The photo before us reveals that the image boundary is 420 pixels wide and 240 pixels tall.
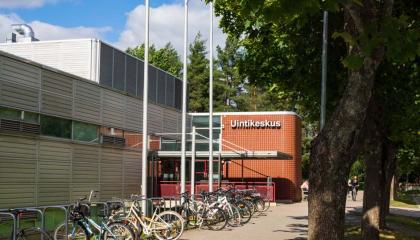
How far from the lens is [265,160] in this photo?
40.1 meters

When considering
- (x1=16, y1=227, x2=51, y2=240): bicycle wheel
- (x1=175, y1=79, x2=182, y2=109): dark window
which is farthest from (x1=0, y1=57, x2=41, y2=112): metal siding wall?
(x1=175, y1=79, x2=182, y2=109): dark window

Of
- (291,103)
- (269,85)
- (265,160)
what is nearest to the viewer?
(269,85)

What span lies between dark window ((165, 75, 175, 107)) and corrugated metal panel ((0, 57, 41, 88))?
1326 centimetres

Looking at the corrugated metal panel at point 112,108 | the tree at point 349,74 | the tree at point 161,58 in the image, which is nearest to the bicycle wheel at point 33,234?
the tree at point 349,74

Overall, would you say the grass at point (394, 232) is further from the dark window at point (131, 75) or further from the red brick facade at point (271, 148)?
the red brick facade at point (271, 148)

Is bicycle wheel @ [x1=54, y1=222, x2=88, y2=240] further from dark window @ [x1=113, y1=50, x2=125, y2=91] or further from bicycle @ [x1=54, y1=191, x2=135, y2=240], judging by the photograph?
dark window @ [x1=113, y1=50, x2=125, y2=91]

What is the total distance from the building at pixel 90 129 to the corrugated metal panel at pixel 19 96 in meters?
0.03

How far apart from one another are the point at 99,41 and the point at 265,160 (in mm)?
16841

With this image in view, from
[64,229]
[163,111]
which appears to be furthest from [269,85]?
[163,111]

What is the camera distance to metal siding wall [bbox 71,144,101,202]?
23750 mm

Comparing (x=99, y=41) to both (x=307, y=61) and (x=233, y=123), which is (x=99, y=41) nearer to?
(x=307, y=61)

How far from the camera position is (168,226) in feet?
48.4

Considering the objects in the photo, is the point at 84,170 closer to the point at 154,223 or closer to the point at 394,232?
the point at 154,223

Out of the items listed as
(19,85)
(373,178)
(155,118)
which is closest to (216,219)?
(373,178)
